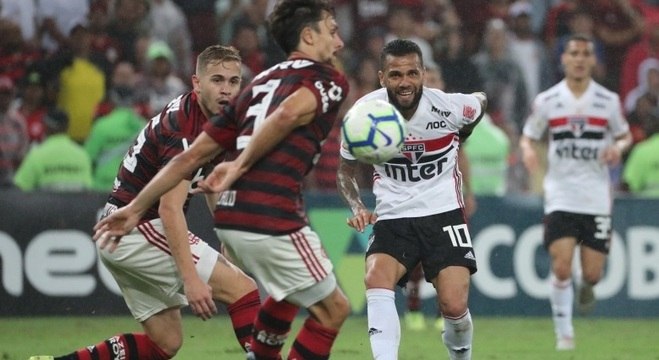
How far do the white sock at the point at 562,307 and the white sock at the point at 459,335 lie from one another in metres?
3.53

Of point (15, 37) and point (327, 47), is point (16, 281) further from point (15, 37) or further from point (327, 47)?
point (327, 47)

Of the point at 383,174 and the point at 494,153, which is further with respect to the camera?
the point at 494,153

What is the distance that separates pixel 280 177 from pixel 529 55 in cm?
1155

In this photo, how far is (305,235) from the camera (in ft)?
22.4

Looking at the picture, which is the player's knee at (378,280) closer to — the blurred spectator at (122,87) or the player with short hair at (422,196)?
the player with short hair at (422,196)

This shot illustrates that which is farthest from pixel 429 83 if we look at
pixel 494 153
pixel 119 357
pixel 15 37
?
pixel 119 357

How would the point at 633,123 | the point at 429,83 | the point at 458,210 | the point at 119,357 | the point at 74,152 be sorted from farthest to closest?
the point at 633,123 → the point at 74,152 → the point at 429,83 → the point at 458,210 → the point at 119,357

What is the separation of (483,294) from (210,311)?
26.8 feet

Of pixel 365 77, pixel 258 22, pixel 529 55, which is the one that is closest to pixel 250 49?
pixel 258 22

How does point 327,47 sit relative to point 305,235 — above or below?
above

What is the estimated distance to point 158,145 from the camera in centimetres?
782

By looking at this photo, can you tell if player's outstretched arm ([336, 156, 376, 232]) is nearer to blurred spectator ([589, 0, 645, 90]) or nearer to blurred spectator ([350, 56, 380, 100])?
blurred spectator ([350, 56, 380, 100])

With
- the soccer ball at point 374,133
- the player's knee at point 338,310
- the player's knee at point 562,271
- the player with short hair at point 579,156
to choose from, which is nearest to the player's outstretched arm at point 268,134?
the soccer ball at point 374,133

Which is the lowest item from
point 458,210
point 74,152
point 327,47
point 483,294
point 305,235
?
point 483,294
